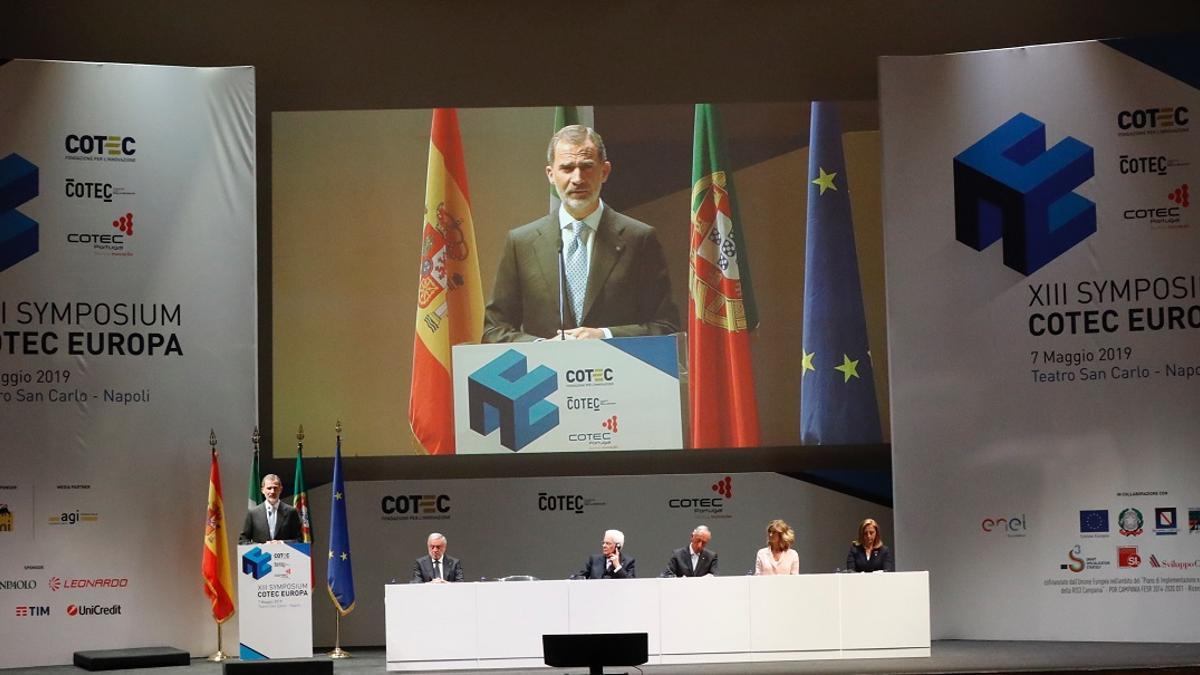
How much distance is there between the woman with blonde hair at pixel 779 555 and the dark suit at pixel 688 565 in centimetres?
32

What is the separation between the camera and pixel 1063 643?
34.2 ft

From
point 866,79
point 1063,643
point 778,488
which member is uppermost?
point 866,79

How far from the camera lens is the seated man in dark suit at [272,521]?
32.8ft

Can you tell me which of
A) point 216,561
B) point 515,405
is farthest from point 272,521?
point 515,405

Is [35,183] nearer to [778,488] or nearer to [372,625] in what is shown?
[372,625]

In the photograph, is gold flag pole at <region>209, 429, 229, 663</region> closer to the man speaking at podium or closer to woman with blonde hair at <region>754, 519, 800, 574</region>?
the man speaking at podium

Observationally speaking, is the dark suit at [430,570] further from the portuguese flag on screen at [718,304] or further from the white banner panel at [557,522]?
the portuguese flag on screen at [718,304]

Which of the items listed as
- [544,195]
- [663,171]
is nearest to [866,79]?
[663,171]

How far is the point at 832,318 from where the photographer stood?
11594 millimetres

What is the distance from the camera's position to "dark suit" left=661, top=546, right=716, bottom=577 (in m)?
10.0

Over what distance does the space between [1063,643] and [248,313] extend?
20.7ft

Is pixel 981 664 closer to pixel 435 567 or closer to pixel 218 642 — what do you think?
pixel 435 567

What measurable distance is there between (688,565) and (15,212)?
5309 millimetres

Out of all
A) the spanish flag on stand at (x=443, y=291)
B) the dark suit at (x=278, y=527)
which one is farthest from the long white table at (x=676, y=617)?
the spanish flag on stand at (x=443, y=291)
